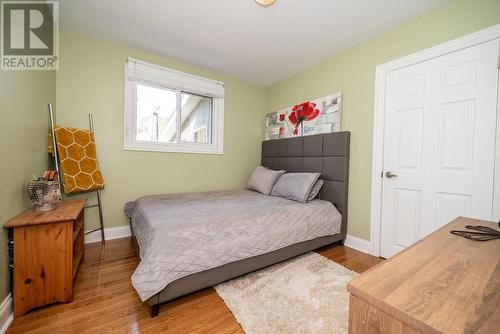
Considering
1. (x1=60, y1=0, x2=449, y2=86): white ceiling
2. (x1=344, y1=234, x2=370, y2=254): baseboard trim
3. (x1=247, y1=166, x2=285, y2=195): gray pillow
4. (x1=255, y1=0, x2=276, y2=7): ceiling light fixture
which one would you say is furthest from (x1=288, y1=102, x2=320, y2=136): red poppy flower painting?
(x1=344, y1=234, x2=370, y2=254): baseboard trim

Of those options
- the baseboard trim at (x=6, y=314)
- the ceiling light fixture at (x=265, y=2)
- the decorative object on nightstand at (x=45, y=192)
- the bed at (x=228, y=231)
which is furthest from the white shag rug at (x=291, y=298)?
the ceiling light fixture at (x=265, y=2)

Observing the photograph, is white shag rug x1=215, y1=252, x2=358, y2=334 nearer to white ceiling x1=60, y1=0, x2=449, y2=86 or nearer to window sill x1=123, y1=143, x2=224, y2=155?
window sill x1=123, y1=143, x2=224, y2=155

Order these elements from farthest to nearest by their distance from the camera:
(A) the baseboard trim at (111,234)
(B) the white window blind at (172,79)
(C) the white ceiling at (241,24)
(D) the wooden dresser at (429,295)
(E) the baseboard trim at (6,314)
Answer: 1. (B) the white window blind at (172,79)
2. (A) the baseboard trim at (111,234)
3. (C) the white ceiling at (241,24)
4. (E) the baseboard trim at (6,314)
5. (D) the wooden dresser at (429,295)

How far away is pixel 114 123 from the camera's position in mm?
2545

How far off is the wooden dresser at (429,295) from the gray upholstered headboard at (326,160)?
1.80 metres

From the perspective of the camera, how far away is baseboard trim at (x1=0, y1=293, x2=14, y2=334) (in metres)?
1.17

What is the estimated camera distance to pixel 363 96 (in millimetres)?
2373

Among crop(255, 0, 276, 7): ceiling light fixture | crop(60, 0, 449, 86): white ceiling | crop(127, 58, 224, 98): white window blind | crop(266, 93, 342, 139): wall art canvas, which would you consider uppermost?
crop(60, 0, 449, 86): white ceiling

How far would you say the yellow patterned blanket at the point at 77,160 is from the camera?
2.12 m

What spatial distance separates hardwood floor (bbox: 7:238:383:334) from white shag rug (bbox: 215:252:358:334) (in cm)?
12

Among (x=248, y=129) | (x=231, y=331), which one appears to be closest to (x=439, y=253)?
(x=231, y=331)

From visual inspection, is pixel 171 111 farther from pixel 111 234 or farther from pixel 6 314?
pixel 6 314

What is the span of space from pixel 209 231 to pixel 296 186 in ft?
4.46

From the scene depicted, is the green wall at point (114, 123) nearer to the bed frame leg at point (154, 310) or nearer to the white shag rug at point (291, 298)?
the bed frame leg at point (154, 310)
